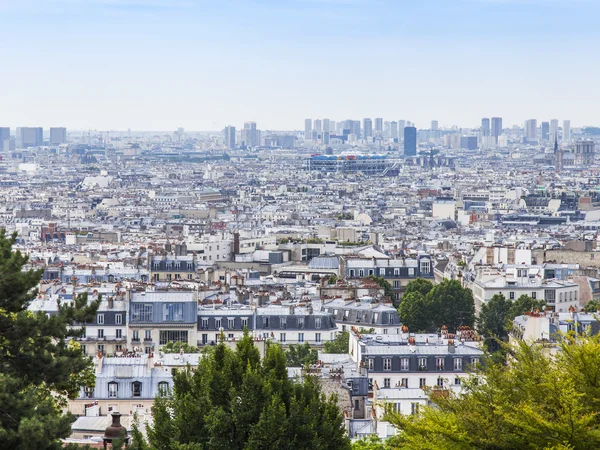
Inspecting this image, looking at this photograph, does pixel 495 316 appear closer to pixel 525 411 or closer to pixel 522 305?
pixel 522 305

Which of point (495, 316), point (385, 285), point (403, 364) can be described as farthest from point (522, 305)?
point (403, 364)

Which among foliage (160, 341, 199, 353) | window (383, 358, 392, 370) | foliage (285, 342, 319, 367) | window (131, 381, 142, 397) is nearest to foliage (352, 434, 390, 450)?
window (131, 381, 142, 397)

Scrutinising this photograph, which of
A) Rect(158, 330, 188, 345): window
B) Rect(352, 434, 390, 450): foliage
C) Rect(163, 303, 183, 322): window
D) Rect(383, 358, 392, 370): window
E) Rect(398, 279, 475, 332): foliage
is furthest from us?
Rect(398, 279, 475, 332): foliage

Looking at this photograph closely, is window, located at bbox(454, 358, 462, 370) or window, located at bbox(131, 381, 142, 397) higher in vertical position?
window, located at bbox(131, 381, 142, 397)

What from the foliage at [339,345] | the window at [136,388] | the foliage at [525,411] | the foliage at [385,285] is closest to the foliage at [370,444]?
A: the foliage at [525,411]

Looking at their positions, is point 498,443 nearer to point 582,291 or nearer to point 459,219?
point 582,291

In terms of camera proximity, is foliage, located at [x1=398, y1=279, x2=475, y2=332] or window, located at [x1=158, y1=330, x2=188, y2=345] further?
foliage, located at [x1=398, y1=279, x2=475, y2=332]

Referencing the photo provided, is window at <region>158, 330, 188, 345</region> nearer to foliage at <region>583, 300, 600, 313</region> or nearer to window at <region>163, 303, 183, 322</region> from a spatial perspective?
window at <region>163, 303, 183, 322</region>

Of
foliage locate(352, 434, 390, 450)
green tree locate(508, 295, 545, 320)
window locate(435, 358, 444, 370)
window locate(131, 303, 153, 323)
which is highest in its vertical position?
foliage locate(352, 434, 390, 450)
